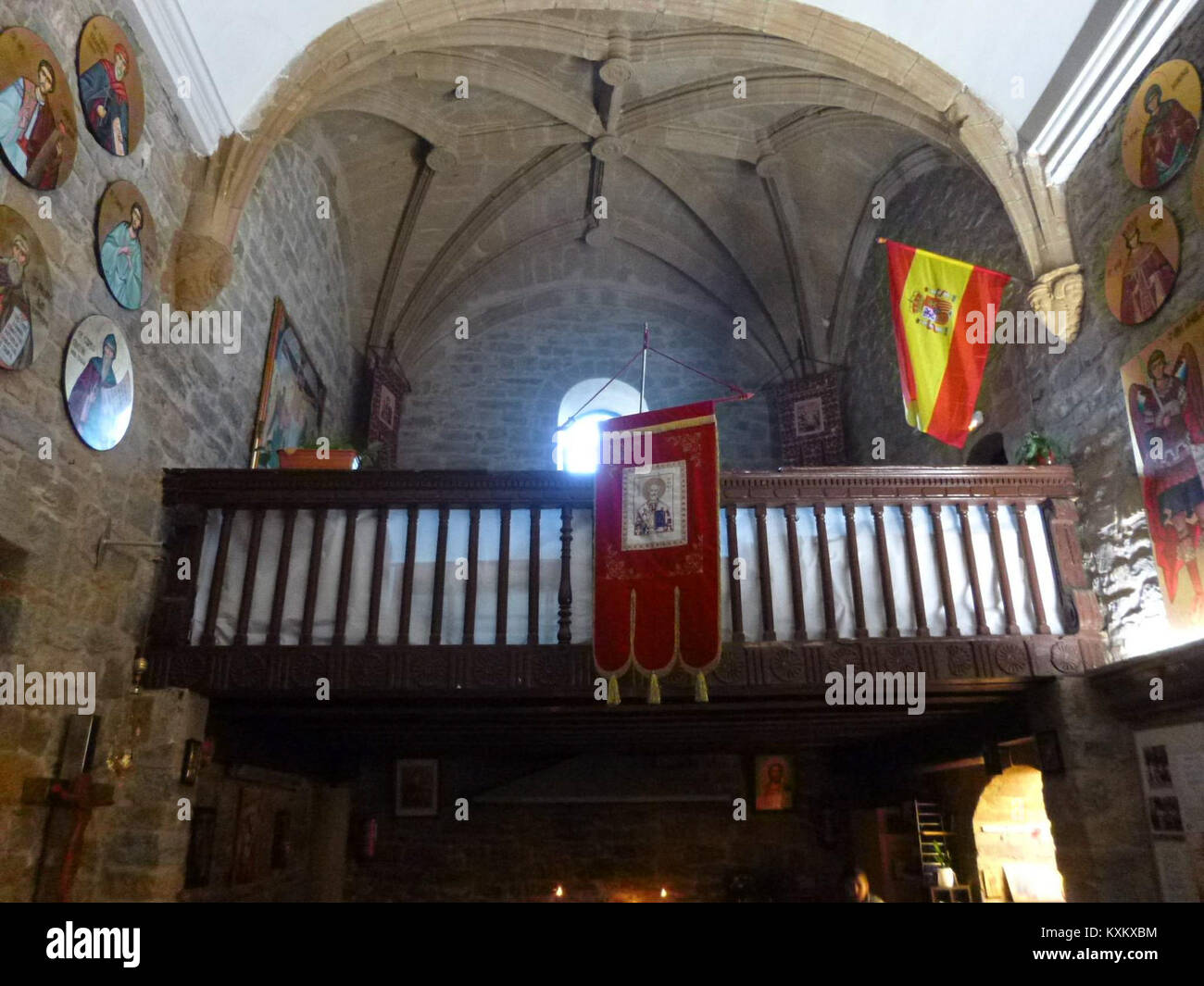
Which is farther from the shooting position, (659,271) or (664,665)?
(659,271)

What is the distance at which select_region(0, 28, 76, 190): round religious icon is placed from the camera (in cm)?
362

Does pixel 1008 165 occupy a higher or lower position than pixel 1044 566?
higher

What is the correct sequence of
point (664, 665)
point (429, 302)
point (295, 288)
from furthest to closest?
point (429, 302)
point (295, 288)
point (664, 665)

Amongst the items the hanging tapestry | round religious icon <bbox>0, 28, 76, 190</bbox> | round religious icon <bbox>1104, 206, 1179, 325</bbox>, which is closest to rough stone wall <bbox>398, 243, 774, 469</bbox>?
the hanging tapestry

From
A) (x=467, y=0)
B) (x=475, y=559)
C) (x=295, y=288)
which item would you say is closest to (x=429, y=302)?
(x=295, y=288)

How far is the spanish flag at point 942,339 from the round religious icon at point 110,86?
4.90 meters

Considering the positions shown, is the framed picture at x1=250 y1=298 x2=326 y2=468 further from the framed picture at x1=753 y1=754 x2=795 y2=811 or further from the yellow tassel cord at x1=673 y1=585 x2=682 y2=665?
the framed picture at x1=753 y1=754 x2=795 y2=811

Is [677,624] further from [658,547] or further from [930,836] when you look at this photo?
[930,836]

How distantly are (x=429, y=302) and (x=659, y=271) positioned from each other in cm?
297

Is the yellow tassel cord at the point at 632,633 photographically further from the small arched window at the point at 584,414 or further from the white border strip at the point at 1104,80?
the small arched window at the point at 584,414

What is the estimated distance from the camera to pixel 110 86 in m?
Result: 4.57

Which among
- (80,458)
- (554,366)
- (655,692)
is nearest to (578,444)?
(554,366)
